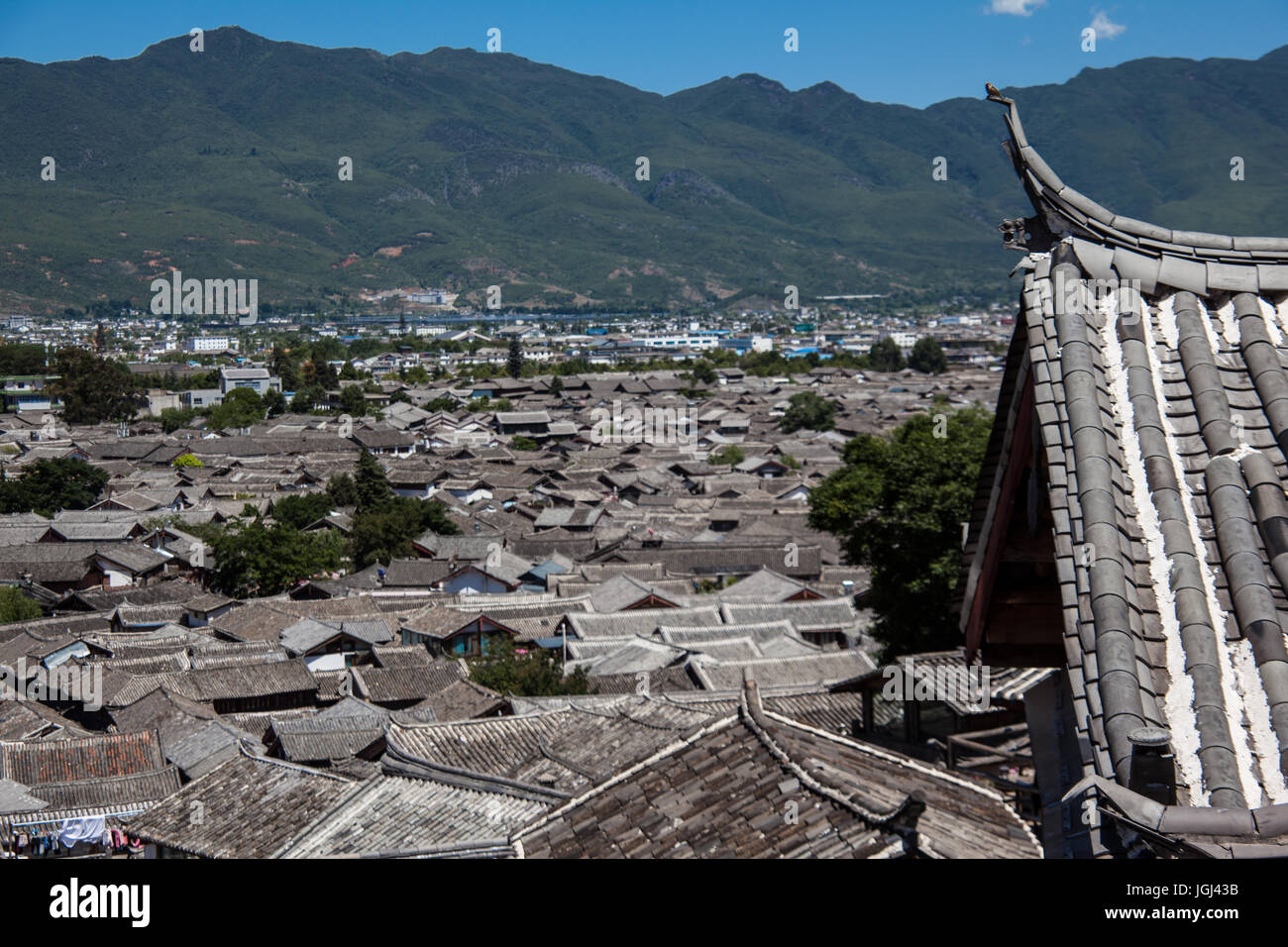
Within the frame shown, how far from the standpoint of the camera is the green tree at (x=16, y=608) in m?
27.8

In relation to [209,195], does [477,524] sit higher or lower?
lower

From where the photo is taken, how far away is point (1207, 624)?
2.48m

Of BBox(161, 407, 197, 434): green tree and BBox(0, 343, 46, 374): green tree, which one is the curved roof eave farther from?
BBox(0, 343, 46, 374): green tree

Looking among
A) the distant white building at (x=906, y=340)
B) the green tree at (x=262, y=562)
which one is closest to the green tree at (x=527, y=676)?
the green tree at (x=262, y=562)

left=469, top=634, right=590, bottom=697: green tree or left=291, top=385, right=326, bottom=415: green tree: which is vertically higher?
left=291, top=385, right=326, bottom=415: green tree

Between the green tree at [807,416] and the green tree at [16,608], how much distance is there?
122 ft

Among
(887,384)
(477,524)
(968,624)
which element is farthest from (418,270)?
(968,624)

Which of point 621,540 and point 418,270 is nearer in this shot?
point 621,540

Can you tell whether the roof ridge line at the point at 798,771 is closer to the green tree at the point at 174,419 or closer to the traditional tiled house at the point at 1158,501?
the traditional tiled house at the point at 1158,501

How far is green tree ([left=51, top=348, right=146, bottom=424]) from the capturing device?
213 ft

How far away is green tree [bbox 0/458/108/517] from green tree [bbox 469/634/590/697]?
78.5 feet

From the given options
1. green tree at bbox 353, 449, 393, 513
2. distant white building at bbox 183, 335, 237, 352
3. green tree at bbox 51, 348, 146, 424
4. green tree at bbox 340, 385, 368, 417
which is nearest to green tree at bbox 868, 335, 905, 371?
green tree at bbox 340, 385, 368, 417
